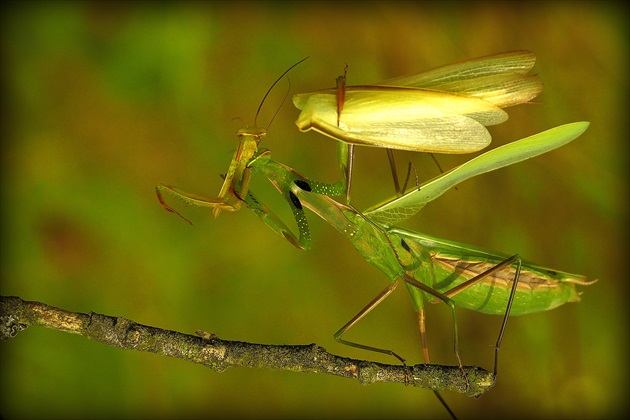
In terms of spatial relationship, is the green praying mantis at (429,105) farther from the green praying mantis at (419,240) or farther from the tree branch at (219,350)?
the tree branch at (219,350)

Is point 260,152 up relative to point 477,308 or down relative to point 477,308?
up

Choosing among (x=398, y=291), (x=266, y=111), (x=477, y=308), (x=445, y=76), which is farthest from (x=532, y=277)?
(x=266, y=111)

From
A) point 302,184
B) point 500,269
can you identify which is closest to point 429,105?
point 302,184

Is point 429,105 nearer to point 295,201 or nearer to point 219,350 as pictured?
point 295,201

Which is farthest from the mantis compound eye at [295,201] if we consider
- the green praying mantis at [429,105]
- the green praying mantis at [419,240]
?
the green praying mantis at [429,105]

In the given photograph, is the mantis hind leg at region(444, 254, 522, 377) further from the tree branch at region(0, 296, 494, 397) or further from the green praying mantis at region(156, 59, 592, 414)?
the tree branch at region(0, 296, 494, 397)

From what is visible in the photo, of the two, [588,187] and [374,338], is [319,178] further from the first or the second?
[588,187]

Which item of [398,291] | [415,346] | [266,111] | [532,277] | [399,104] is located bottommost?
[415,346]

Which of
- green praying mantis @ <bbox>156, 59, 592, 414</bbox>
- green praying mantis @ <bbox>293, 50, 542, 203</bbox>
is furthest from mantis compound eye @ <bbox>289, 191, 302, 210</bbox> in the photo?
green praying mantis @ <bbox>293, 50, 542, 203</bbox>
